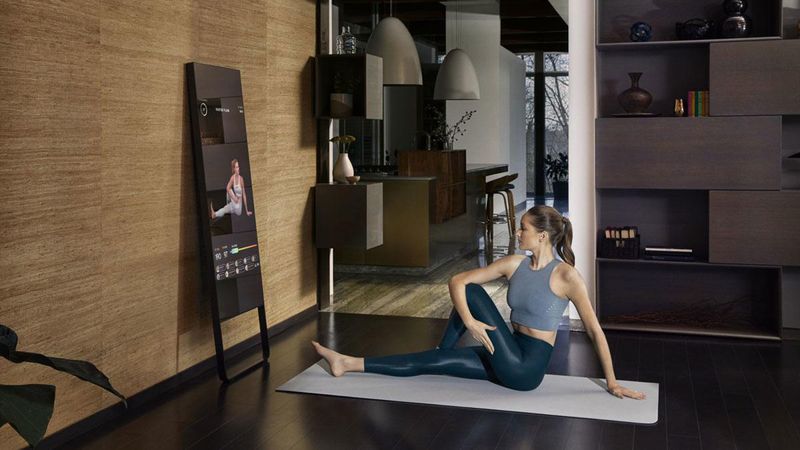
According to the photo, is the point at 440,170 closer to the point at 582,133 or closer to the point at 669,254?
the point at 582,133

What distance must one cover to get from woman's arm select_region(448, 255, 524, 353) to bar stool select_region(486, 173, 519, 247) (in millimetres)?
5226

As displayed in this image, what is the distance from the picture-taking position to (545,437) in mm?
3873

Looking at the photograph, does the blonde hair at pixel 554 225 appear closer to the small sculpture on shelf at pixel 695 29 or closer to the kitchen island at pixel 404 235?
the small sculpture on shelf at pixel 695 29

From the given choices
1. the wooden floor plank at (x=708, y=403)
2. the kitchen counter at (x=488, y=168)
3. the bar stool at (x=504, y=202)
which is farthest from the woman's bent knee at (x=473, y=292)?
the kitchen counter at (x=488, y=168)

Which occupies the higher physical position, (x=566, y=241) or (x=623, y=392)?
(x=566, y=241)

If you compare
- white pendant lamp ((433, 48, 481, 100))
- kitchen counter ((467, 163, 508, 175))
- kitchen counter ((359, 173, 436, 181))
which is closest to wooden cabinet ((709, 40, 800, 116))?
kitchen counter ((359, 173, 436, 181))

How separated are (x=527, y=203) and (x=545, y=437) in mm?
6015

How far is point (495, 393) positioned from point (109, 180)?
210 centimetres

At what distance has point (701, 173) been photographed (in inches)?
231

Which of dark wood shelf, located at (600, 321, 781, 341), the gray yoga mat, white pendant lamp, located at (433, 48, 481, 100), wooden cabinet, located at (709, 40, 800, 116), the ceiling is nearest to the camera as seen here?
the gray yoga mat

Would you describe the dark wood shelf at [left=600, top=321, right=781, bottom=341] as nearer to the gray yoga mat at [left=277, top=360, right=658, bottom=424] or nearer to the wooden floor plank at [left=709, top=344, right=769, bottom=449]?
the wooden floor plank at [left=709, top=344, right=769, bottom=449]

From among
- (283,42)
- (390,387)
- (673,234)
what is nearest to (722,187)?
(673,234)

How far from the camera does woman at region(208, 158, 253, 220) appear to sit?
5.07m

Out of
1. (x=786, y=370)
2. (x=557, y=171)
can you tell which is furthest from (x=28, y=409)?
(x=557, y=171)
